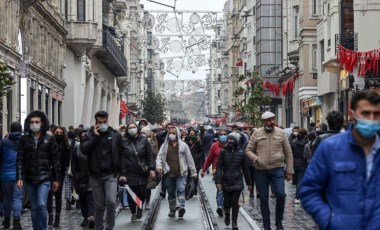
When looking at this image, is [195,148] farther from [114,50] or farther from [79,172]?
[114,50]

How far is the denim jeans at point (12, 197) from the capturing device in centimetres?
1514

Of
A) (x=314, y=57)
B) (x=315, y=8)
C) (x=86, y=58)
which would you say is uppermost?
(x=315, y=8)

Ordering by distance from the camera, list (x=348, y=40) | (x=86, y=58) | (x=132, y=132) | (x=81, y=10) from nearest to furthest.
A: (x=132, y=132)
(x=348, y=40)
(x=81, y=10)
(x=86, y=58)

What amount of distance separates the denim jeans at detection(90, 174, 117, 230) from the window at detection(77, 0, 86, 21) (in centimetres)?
3987

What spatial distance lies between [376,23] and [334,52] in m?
3.01

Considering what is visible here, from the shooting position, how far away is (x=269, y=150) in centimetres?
1467

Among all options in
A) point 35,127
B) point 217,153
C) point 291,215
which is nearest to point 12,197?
point 35,127

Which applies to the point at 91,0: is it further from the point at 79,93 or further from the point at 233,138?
the point at 233,138

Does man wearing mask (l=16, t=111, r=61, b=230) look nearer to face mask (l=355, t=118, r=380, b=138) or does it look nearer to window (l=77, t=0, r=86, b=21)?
face mask (l=355, t=118, r=380, b=138)

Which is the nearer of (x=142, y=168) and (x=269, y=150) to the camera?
(x=269, y=150)

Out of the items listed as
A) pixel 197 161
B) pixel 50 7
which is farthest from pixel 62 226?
pixel 50 7

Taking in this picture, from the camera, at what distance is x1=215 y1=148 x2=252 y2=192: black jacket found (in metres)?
16.0

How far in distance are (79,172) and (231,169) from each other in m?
2.95

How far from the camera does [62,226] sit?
17031 mm
